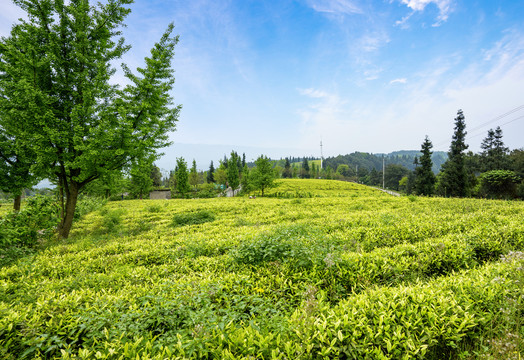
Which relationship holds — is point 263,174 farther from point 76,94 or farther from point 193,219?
point 76,94

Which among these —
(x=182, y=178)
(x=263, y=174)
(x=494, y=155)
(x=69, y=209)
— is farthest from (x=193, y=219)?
(x=494, y=155)

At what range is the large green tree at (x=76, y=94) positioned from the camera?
7977 millimetres

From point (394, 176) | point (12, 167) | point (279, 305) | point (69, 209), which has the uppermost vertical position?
point (12, 167)

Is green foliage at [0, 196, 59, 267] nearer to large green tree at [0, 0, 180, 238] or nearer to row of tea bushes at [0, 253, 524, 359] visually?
large green tree at [0, 0, 180, 238]

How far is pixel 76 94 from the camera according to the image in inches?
348

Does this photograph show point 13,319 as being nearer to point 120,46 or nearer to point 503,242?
point 503,242

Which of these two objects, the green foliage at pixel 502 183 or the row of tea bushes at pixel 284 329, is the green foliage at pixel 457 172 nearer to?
Answer: the green foliage at pixel 502 183

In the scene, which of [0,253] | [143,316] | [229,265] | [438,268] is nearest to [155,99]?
[0,253]

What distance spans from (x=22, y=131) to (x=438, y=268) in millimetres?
14872

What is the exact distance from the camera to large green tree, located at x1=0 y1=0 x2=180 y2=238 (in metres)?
7.98

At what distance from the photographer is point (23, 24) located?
8172 millimetres

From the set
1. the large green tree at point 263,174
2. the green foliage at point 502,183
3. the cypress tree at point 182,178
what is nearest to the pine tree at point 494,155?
the green foliage at point 502,183

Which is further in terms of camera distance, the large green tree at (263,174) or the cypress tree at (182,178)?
the cypress tree at (182,178)

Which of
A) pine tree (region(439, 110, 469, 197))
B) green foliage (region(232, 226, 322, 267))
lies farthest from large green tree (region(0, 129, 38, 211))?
pine tree (region(439, 110, 469, 197))
